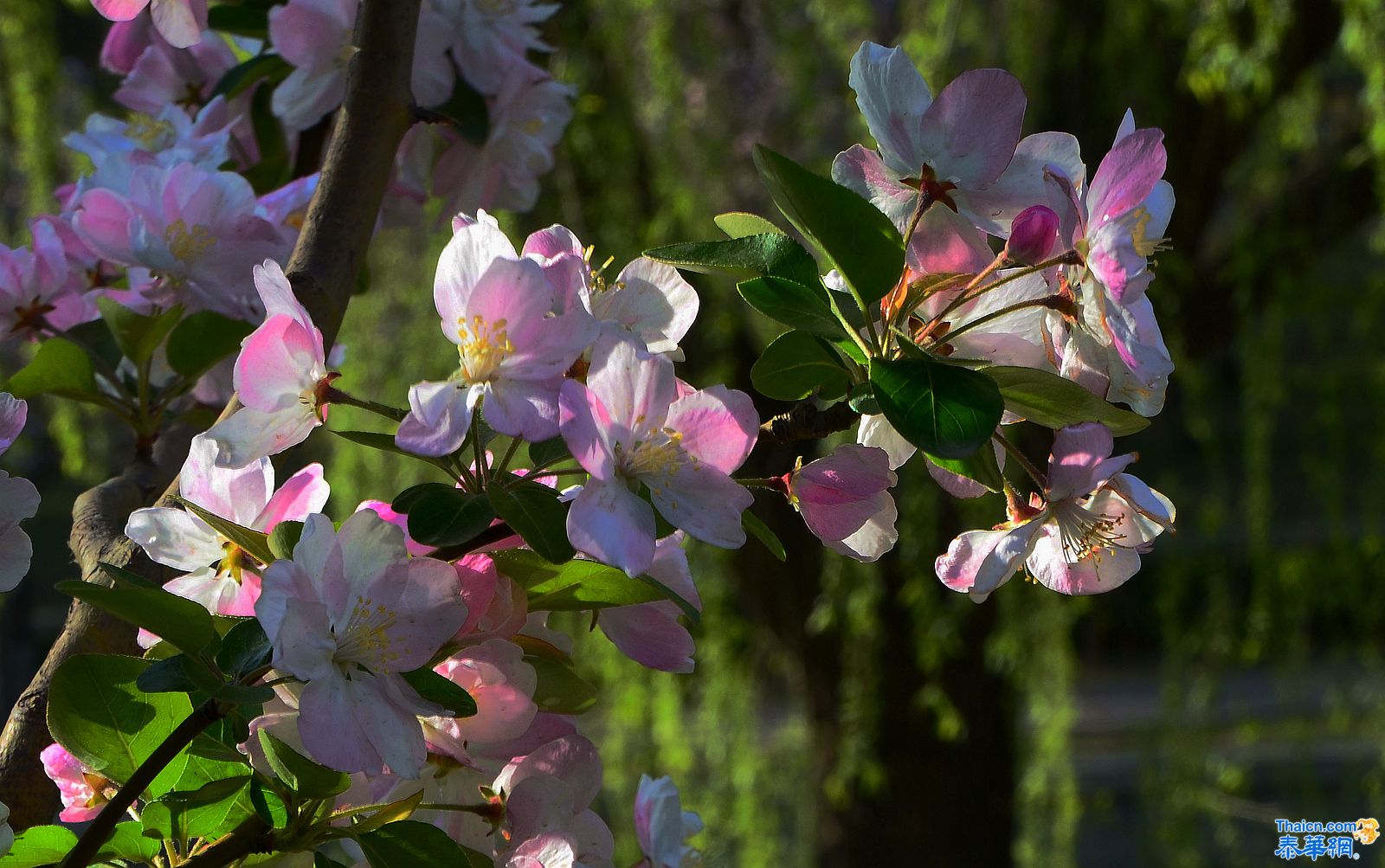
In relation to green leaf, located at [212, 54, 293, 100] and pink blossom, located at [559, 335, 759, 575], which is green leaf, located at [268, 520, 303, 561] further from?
green leaf, located at [212, 54, 293, 100]

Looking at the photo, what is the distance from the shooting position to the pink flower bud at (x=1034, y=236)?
0.42 meters

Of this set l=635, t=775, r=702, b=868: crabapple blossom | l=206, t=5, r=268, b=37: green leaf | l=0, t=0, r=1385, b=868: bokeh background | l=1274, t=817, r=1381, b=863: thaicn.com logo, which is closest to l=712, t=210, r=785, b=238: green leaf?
l=635, t=775, r=702, b=868: crabapple blossom

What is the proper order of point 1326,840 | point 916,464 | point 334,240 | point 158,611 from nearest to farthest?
point 158,611
point 334,240
point 1326,840
point 916,464

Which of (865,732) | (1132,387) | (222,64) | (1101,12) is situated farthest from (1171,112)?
(1132,387)

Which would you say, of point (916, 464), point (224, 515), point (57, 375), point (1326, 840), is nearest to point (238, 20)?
point (57, 375)

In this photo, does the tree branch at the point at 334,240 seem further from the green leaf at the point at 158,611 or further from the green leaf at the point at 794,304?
the green leaf at the point at 794,304

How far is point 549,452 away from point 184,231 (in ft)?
1.01

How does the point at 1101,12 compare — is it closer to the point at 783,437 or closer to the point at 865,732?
the point at 865,732

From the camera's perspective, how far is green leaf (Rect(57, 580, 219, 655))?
1.26 feet

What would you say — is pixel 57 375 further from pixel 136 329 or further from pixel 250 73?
pixel 250 73

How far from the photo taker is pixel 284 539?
1.37 ft

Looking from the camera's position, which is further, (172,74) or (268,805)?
(172,74)

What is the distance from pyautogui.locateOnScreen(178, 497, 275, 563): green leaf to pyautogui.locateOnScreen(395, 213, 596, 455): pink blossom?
74 mm

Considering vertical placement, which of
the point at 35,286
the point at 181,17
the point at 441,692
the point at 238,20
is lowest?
the point at 441,692
